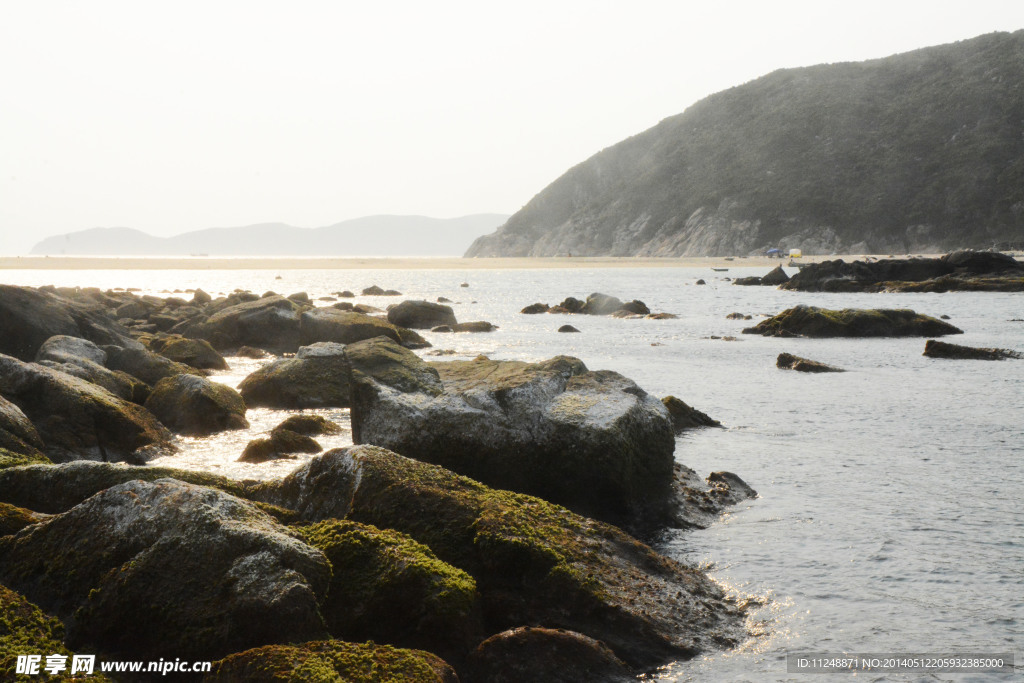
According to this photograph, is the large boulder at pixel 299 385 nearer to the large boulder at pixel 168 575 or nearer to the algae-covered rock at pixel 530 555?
the algae-covered rock at pixel 530 555

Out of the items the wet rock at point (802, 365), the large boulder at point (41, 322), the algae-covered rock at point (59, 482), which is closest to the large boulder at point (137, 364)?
the large boulder at point (41, 322)

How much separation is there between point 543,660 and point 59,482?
13.0 ft

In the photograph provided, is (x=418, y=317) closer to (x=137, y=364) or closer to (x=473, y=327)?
(x=473, y=327)

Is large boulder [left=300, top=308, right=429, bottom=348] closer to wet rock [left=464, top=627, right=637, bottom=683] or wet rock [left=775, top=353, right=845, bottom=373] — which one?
wet rock [left=775, top=353, right=845, bottom=373]

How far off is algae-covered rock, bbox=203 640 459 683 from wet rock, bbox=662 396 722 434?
9041mm

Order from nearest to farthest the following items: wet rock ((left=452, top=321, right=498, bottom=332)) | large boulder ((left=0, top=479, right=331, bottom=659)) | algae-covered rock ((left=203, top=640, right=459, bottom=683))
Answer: algae-covered rock ((left=203, top=640, right=459, bottom=683)) → large boulder ((left=0, top=479, right=331, bottom=659)) → wet rock ((left=452, top=321, right=498, bottom=332))

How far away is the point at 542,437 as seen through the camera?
8836 mm

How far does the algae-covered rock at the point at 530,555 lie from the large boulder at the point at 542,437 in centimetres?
170

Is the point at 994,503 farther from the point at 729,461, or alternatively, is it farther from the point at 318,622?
the point at 318,622

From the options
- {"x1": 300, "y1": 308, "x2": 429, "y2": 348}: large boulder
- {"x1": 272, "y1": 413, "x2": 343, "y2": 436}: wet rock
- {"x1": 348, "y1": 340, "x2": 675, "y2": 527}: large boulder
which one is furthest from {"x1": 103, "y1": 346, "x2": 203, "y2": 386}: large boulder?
{"x1": 348, "y1": 340, "x2": 675, "y2": 527}: large boulder

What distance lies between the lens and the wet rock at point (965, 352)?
21266 mm

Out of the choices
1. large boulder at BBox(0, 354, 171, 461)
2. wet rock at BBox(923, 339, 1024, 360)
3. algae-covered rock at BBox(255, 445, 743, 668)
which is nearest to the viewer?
algae-covered rock at BBox(255, 445, 743, 668)

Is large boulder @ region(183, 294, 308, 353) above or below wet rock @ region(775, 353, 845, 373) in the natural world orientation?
above

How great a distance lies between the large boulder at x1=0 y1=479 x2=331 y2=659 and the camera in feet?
14.5
